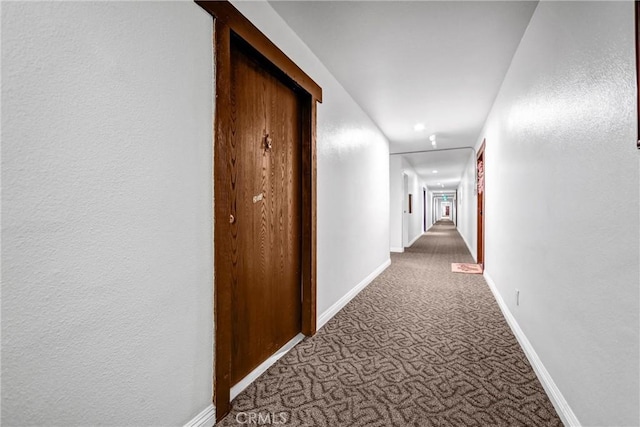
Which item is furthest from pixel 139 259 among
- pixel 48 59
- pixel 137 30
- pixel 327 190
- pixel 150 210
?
pixel 327 190

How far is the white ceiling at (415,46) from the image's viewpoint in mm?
2021

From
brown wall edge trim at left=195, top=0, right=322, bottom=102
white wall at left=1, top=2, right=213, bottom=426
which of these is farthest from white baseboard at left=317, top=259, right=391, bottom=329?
brown wall edge trim at left=195, top=0, right=322, bottom=102

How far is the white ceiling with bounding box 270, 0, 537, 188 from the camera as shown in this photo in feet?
6.63

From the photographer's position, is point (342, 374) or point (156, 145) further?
point (342, 374)

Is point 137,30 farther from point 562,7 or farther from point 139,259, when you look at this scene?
point 562,7

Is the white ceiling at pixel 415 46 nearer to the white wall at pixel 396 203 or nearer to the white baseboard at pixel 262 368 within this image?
the white baseboard at pixel 262 368

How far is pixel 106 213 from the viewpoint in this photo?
3.45 ft

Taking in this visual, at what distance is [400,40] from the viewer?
2393 millimetres

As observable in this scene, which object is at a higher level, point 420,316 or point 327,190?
point 327,190

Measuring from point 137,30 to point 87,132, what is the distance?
1.54 ft

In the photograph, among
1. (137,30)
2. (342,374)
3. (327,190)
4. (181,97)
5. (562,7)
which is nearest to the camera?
(137,30)

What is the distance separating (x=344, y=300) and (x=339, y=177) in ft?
4.52

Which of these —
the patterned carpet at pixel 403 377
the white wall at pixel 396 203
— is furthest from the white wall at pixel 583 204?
the white wall at pixel 396 203

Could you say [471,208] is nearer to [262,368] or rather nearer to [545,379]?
[545,379]
